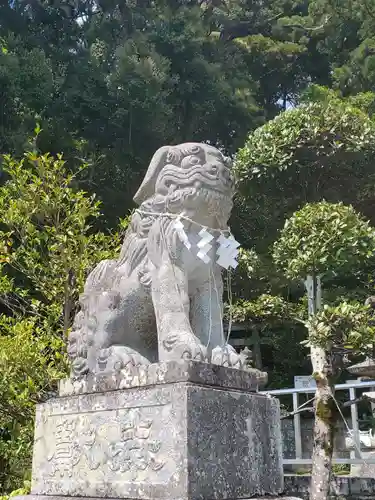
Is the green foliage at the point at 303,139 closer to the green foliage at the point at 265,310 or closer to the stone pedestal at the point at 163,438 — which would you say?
the green foliage at the point at 265,310

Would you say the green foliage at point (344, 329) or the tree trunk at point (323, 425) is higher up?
the green foliage at point (344, 329)

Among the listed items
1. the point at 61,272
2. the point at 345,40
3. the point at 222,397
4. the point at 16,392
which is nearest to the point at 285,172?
the point at 61,272

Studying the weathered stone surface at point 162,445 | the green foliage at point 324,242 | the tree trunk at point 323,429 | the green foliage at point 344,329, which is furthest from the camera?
the green foliage at point 324,242

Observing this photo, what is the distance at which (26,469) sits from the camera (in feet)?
16.3

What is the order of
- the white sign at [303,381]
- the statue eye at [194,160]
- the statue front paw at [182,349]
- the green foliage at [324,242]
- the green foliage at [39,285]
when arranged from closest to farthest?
the statue front paw at [182,349], the statue eye at [194,160], the green foliage at [39,285], the green foliage at [324,242], the white sign at [303,381]

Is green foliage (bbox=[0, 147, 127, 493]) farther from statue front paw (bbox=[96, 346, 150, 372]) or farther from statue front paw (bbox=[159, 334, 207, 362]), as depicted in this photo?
statue front paw (bbox=[159, 334, 207, 362])

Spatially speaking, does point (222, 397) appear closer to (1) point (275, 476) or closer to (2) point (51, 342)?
(1) point (275, 476)

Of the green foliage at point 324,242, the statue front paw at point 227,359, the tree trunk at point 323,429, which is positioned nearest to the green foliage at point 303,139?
the green foliage at point 324,242

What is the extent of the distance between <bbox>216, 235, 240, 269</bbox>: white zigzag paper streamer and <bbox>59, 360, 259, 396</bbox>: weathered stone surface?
45cm

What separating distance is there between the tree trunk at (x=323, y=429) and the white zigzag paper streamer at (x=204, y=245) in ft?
9.07

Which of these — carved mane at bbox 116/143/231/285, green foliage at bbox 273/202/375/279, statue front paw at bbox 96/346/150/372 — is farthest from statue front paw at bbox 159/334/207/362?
green foliage at bbox 273/202/375/279

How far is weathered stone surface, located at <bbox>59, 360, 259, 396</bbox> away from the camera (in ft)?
6.45

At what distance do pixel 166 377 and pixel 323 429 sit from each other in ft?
10.4

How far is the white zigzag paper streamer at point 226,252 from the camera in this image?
2.38 meters
